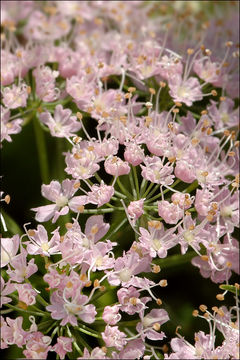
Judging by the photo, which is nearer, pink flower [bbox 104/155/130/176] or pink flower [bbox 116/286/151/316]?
pink flower [bbox 116/286/151/316]

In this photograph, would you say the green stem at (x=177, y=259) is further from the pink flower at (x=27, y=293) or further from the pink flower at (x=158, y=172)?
the pink flower at (x=27, y=293)

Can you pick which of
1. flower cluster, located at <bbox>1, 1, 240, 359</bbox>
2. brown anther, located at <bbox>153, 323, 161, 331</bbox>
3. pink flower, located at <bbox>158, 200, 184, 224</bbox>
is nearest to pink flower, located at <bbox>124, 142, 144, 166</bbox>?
flower cluster, located at <bbox>1, 1, 240, 359</bbox>

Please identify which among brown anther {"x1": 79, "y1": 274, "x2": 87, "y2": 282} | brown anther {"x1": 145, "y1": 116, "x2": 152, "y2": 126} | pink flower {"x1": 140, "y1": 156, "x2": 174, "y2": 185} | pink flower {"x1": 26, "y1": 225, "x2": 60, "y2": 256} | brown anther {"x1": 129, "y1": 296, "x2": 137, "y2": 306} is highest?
brown anther {"x1": 145, "y1": 116, "x2": 152, "y2": 126}

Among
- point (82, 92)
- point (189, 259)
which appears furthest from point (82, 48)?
point (189, 259)

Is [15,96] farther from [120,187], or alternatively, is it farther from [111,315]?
[111,315]

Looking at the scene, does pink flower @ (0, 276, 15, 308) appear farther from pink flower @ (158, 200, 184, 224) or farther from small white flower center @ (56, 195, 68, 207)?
pink flower @ (158, 200, 184, 224)

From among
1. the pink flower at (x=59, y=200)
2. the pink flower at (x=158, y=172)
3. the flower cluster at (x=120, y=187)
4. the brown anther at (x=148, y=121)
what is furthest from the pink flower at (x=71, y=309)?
the brown anther at (x=148, y=121)

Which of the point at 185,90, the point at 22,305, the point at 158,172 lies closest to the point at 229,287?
the point at 158,172

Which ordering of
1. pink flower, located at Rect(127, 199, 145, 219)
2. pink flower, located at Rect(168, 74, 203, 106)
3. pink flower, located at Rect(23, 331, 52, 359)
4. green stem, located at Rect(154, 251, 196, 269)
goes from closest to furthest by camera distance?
pink flower, located at Rect(23, 331, 52, 359), pink flower, located at Rect(127, 199, 145, 219), green stem, located at Rect(154, 251, 196, 269), pink flower, located at Rect(168, 74, 203, 106)
